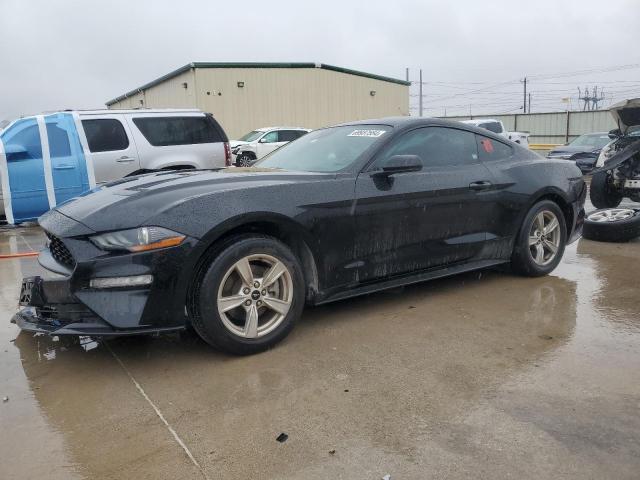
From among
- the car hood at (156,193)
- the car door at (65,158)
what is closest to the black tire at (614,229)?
the car hood at (156,193)

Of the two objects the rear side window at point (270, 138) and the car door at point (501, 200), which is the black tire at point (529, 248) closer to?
the car door at point (501, 200)

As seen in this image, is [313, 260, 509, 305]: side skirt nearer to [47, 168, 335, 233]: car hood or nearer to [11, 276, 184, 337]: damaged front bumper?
[47, 168, 335, 233]: car hood

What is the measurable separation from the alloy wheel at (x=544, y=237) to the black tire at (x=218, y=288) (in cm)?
259

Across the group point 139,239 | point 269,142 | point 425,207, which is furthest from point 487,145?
point 269,142

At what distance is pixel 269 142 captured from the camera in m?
19.7

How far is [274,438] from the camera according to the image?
2.58 metres

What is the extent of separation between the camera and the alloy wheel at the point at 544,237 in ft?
16.7

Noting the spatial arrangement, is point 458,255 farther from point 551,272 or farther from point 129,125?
point 129,125

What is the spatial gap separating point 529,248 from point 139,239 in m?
3.49

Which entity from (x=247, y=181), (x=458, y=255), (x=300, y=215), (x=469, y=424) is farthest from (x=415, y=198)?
(x=469, y=424)

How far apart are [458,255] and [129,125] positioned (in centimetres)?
586

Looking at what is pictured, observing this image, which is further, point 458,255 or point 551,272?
point 551,272

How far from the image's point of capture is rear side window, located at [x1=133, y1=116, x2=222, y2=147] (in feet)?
28.0

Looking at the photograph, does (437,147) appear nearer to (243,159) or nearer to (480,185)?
(480,185)
